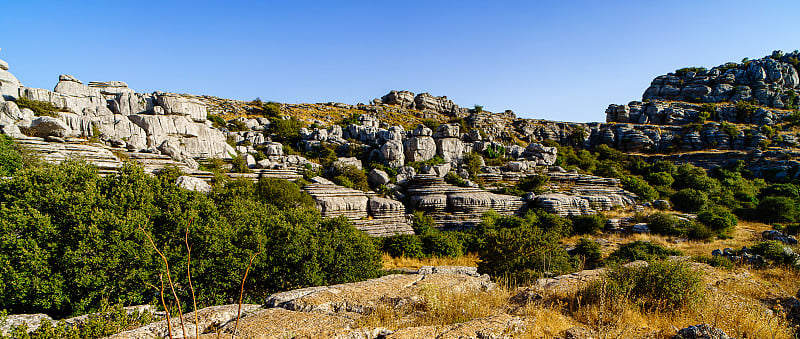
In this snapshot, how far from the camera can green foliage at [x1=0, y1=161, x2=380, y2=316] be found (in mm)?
6836

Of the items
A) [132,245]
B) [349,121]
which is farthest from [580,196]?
[349,121]

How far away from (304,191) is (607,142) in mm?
49217

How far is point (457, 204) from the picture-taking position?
23.8 meters

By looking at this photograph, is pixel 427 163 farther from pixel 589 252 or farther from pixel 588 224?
pixel 589 252

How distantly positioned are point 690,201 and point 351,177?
29.0 m

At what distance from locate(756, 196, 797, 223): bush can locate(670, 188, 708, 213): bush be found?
3.54 m

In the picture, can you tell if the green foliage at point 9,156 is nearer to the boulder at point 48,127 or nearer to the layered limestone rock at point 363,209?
the boulder at point 48,127

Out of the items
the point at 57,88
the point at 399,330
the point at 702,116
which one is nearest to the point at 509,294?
the point at 399,330

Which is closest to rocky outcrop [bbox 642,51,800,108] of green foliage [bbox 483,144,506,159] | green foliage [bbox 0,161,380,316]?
green foliage [bbox 483,144,506,159]

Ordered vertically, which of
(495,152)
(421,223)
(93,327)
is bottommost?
(421,223)

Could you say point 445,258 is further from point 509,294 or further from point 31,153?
point 31,153

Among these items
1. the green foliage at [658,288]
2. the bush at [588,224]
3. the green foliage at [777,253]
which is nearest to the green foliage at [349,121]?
the bush at [588,224]

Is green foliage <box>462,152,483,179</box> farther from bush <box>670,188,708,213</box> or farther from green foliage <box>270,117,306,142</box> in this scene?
green foliage <box>270,117,306,142</box>

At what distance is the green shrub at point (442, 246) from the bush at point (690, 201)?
22.6 metres
